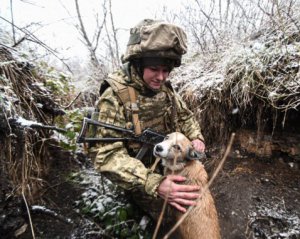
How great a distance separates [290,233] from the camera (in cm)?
217

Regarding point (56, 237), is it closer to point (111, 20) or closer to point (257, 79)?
point (257, 79)

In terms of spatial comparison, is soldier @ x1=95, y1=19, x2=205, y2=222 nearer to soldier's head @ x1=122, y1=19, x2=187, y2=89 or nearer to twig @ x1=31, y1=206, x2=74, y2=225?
soldier's head @ x1=122, y1=19, x2=187, y2=89

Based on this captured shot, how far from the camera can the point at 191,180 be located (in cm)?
187

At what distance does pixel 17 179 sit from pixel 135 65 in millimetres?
1352

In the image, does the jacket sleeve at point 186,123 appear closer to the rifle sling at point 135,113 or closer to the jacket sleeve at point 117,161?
the rifle sling at point 135,113

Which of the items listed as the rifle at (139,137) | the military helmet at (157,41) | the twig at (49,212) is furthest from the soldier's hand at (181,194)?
the twig at (49,212)

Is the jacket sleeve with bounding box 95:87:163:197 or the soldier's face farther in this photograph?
the soldier's face

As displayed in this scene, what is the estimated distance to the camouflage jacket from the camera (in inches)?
72.9

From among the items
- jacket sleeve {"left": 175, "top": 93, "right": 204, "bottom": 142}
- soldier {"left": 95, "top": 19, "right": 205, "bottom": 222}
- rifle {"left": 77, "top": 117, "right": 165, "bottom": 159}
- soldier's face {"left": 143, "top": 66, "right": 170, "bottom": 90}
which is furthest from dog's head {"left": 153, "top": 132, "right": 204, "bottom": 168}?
jacket sleeve {"left": 175, "top": 93, "right": 204, "bottom": 142}

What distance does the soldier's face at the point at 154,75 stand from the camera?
6.90 ft

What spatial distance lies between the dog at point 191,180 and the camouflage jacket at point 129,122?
0.18 metres

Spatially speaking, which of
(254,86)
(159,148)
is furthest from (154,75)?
(254,86)

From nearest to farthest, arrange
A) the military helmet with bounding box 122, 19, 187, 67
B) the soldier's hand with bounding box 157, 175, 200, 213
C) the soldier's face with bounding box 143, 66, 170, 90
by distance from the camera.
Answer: the soldier's hand with bounding box 157, 175, 200, 213
the military helmet with bounding box 122, 19, 187, 67
the soldier's face with bounding box 143, 66, 170, 90

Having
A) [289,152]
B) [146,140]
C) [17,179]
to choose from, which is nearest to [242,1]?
[289,152]
